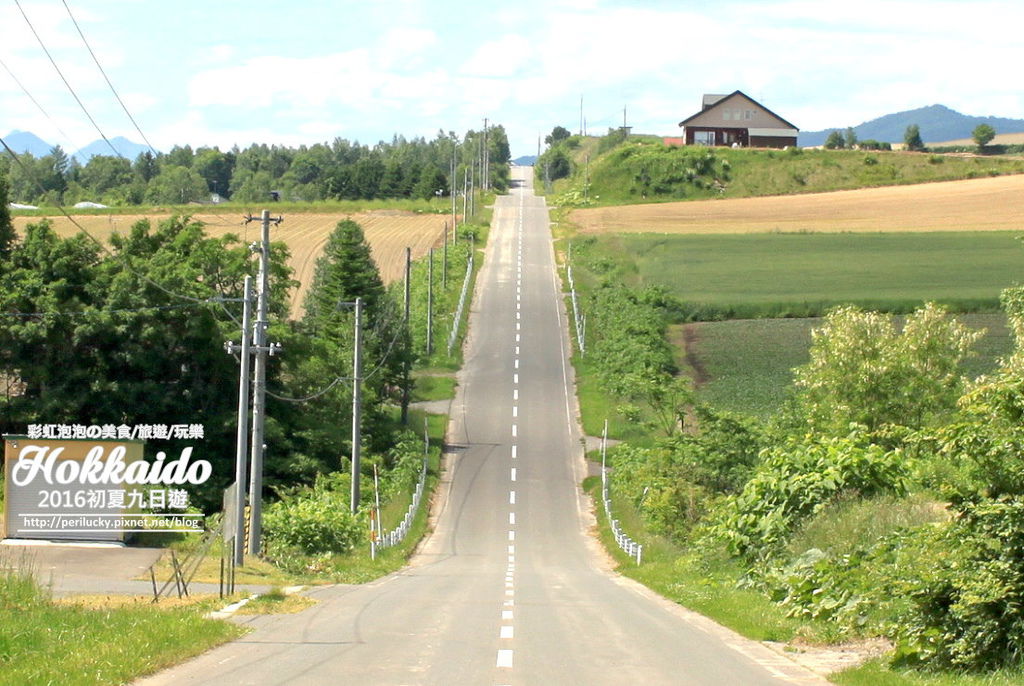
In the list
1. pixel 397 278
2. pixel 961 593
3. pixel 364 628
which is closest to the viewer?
pixel 961 593

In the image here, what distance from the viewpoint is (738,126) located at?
6216 inches

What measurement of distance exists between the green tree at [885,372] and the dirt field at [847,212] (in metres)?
59.5

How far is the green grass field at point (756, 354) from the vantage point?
5909cm

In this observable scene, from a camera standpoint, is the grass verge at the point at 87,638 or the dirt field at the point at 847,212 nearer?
the grass verge at the point at 87,638

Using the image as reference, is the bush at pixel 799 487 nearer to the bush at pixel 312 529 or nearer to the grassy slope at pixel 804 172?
the bush at pixel 312 529

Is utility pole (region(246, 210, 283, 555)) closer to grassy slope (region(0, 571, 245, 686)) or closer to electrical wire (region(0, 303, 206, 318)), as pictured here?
grassy slope (region(0, 571, 245, 686))

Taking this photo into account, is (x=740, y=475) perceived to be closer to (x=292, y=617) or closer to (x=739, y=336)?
(x=292, y=617)

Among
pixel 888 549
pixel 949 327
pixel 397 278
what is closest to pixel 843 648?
pixel 888 549

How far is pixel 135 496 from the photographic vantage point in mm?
30344

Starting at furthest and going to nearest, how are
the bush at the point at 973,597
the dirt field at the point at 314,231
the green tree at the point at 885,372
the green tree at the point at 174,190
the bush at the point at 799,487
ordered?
the green tree at the point at 174,190 → the dirt field at the point at 314,231 → the green tree at the point at 885,372 → the bush at the point at 799,487 → the bush at the point at 973,597

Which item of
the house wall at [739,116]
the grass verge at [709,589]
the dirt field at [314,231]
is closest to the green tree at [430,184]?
the dirt field at [314,231]

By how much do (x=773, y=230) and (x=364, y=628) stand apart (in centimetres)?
9823

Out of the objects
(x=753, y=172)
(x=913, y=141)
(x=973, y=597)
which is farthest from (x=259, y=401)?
(x=913, y=141)

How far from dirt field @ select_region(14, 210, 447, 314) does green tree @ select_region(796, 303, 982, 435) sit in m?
46.5
